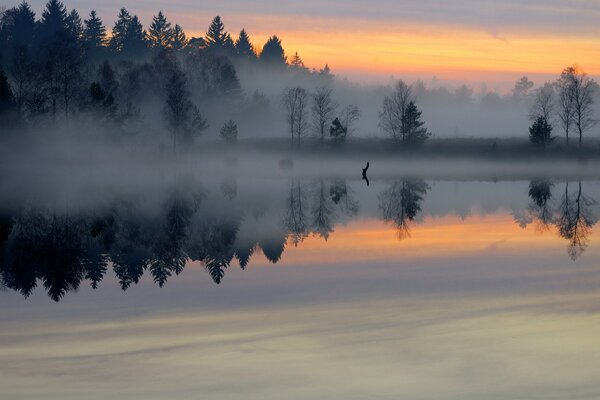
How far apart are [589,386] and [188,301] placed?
10.4 metres

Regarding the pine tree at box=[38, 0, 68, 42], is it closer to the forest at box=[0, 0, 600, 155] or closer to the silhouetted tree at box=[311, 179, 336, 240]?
the forest at box=[0, 0, 600, 155]

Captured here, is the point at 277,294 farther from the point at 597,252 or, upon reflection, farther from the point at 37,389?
the point at 597,252

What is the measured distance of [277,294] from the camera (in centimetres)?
2280

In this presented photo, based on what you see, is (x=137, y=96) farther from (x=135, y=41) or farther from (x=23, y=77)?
(x=135, y=41)

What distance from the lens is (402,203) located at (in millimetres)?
56781

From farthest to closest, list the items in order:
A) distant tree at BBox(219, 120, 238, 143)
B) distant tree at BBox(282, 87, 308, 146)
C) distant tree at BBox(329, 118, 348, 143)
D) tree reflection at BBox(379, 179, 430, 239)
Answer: distant tree at BBox(282, 87, 308, 146) → distant tree at BBox(329, 118, 348, 143) → distant tree at BBox(219, 120, 238, 143) → tree reflection at BBox(379, 179, 430, 239)

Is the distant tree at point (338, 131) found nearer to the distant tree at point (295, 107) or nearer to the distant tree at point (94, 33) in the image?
the distant tree at point (295, 107)

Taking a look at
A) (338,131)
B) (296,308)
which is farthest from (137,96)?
(296,308)

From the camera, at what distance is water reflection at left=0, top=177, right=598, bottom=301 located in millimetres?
27328

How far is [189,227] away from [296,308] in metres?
19.3

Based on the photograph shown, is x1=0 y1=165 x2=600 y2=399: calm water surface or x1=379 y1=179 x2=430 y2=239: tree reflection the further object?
x1=379 y1=179 x2=430 y2=239: tree reflection

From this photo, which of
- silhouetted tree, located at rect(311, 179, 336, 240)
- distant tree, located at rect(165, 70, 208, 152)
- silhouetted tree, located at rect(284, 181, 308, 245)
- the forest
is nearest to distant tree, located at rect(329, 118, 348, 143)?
the forest

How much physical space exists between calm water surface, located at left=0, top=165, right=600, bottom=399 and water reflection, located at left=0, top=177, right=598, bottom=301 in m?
0.16

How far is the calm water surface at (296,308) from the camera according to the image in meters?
14.9
